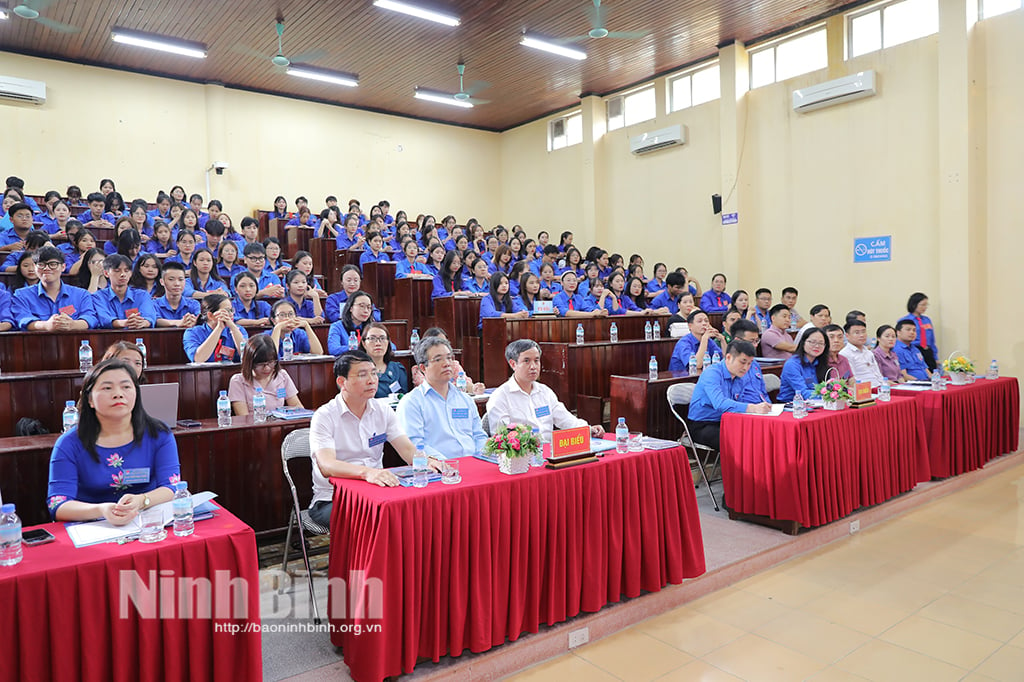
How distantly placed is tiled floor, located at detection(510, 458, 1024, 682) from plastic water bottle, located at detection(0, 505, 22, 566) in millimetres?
1710

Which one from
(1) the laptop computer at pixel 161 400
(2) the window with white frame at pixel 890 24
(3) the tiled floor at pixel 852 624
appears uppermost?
(2) the window with white frame at pixel 890 24

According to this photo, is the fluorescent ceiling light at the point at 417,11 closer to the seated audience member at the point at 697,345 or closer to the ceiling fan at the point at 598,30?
the ceiling fan at the point at 598,30

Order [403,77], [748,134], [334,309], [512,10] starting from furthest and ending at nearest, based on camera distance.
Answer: [403,77] < [748,134] < [512,10] < [334,309]

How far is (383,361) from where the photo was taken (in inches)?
166

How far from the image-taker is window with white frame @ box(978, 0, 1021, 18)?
6.95 m

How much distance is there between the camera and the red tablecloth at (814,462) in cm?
376

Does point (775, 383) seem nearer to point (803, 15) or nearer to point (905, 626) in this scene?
point (905, 626)

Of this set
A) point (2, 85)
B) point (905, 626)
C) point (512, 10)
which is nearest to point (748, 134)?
point (512, 10)

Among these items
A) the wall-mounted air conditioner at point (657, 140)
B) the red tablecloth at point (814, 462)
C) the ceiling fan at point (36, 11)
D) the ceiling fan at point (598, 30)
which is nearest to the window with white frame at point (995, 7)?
the ceiling fan at point (598, 30)

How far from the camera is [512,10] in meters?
8.02

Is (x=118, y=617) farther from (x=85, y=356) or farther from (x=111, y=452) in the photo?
(x=85, y=356)

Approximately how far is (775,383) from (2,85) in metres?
10.3

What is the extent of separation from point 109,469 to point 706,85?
9.86 m

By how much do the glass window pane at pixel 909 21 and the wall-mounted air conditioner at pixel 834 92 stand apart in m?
0.49
